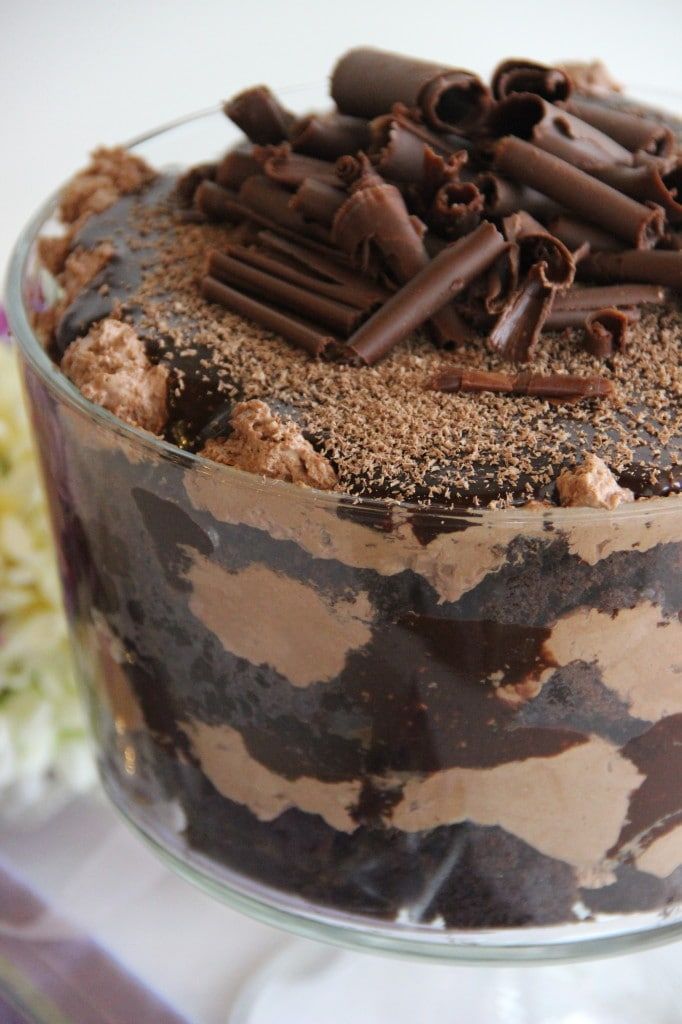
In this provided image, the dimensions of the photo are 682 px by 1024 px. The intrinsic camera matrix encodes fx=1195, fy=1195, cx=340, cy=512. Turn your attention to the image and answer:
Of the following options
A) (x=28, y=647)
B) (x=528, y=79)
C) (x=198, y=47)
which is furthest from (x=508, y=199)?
(x=198, y=47)

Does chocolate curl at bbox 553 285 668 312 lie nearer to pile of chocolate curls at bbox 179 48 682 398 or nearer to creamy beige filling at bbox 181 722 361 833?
pile of chocolate curls at bbox 179 48 682 398

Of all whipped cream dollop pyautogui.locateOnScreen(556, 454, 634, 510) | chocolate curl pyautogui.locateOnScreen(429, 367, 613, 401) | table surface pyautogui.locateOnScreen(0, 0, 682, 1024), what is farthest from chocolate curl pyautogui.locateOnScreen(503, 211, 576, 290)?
table surface pyautogui.locateOnScreen(0, 0, 682, 1024)

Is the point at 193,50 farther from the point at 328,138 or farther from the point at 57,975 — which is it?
the point at 57,975

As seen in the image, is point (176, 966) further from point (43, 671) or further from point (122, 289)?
point (122, 289)

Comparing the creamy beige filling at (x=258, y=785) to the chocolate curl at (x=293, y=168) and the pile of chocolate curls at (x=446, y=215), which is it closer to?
the pile of chocolate curls at (x=446, y=215)

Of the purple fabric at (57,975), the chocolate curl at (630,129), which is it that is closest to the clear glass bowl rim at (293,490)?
the chocolate curl at (630,129)

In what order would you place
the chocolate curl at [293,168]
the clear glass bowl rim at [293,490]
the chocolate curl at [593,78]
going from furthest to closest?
the chocolate curl at [593,78], the chocolate curl at [293,168], the clear glass bowl rim at [293,490]

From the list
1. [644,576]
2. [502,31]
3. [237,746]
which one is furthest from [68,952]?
[502,31]
